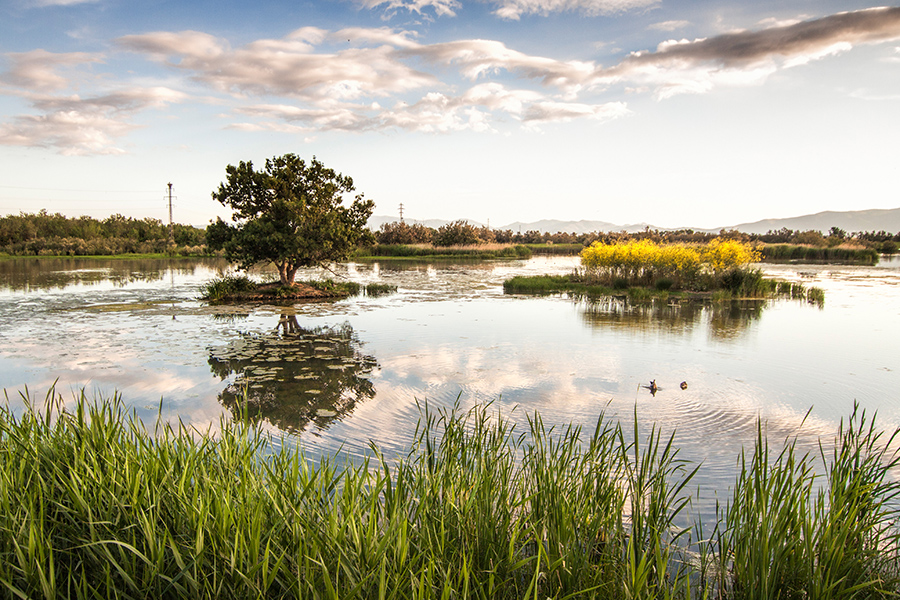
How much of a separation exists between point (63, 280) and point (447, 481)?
24222 mm

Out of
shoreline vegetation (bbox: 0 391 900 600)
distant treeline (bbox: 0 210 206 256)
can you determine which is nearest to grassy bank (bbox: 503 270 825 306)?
shoreline vegetation (bbox: 0 391 900 600)

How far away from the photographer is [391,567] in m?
2.22

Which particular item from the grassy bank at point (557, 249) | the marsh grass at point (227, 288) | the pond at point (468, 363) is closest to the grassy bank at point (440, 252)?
the grassy bank at point (557, 249)

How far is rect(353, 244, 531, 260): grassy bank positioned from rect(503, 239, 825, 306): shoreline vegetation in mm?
24714

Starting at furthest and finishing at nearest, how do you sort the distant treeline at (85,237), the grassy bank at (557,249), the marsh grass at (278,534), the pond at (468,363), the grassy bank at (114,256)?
the grassy bank at (557,249) → the distant treeline at (85,237) → the grassy bank at (114,256) → the pond at (468,363) → the marsh grass at (278,534)

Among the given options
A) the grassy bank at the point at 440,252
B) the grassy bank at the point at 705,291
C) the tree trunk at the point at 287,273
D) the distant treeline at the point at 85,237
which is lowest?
the grassy bank at the point at 705,291

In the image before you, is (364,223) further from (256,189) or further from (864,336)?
(864,336)

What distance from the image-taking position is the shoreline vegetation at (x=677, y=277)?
56.1 ft

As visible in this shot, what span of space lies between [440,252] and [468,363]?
3769 centimetres

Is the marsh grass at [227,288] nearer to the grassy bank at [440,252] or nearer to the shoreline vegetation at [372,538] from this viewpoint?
the shoreline vegetation at [372,538]

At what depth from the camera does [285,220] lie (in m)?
15.9

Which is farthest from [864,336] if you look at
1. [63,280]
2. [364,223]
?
[63,280]

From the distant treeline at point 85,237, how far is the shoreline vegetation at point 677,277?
972 inches

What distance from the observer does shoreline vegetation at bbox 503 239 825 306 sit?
1709 centimetres
